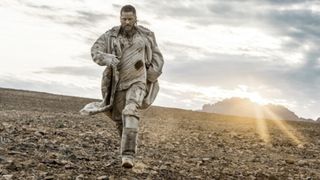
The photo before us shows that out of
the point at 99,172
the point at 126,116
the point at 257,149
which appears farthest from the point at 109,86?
the point at 257,149

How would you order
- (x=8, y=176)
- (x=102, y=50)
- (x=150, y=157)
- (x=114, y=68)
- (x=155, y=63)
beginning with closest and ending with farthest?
1. (x=8, y=176)
2. (x=114, y=68)
3. (x=102, y=50)
4. (x=155, y=63)
5. (x=150, y=157)

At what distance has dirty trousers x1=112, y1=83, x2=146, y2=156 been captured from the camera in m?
10.7

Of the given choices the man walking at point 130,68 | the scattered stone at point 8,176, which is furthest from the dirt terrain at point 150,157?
the man walking at point 130,68

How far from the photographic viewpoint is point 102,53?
10516mm

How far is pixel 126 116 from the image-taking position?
1065 centimetres

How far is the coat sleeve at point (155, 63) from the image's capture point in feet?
36.3

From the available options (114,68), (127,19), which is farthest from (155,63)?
(127,19)

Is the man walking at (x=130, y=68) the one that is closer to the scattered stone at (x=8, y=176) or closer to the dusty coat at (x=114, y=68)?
the dusty coat at (x=114, y=68)

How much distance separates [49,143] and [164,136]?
6.28 metres

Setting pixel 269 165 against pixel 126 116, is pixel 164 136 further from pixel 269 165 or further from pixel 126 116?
pixel 126 116

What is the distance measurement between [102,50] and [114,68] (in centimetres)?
40

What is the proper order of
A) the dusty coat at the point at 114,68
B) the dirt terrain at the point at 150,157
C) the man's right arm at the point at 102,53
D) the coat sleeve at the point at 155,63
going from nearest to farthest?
1. the man's right arm at the point at 102,53
2. the dirt terrain at the point at 150,157
3. the dusty coat at the point at 114,68
4. the coat sleeve at the point at 155,63

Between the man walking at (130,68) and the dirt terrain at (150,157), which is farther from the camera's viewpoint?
the man walking at (130,68)

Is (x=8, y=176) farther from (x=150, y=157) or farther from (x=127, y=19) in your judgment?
(x=150, y=157)
